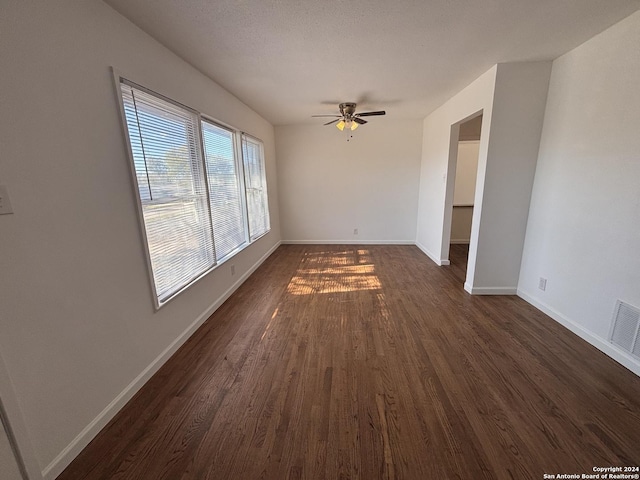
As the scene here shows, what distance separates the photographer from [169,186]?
83.6 inches

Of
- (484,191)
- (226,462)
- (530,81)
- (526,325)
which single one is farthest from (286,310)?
(530,81)

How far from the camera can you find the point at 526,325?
8.06ft

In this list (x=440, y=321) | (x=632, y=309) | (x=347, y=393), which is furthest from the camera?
(x=440, y=321)

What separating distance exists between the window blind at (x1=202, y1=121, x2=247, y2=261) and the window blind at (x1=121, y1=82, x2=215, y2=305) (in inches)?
9.0

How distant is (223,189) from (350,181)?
2.97 m

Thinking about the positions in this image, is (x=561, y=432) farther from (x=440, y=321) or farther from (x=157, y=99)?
(x=157, y=99)

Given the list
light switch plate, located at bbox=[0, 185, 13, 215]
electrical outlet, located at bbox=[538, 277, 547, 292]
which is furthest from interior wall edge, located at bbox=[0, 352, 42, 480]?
electrical outlet, located at bbox=[538, 277, 547, 292]

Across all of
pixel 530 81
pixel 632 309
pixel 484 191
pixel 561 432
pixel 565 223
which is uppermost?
pixel 530 81

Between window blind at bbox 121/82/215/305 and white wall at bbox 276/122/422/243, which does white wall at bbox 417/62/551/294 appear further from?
window blind at bbox 121/82/215/305

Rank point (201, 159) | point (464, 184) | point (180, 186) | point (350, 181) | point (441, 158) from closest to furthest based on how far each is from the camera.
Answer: point (180, 186), point (201, 159), point (441, 158), point (464, 184), point (350, 181)

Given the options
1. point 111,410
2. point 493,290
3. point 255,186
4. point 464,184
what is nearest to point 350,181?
point 255,186

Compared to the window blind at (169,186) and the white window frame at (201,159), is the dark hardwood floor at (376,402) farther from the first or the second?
the window blind at (169,186)

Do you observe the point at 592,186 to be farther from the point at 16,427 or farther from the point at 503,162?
the point at 16,427

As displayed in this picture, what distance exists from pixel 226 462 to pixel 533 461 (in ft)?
5.13
